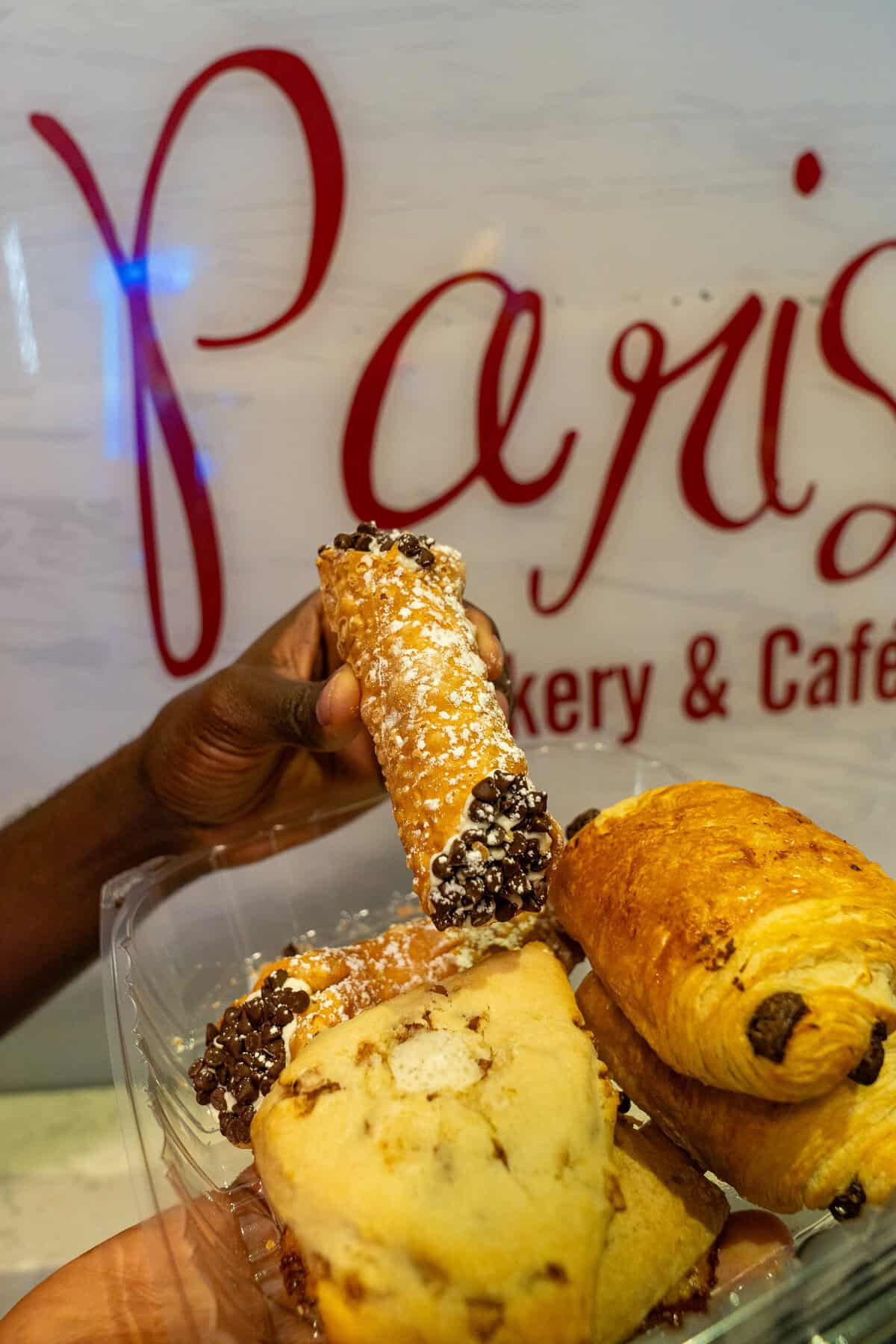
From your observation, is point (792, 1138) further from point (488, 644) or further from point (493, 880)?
point (488, 644)

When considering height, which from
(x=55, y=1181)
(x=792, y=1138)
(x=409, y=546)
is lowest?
(x=55, y=1181)

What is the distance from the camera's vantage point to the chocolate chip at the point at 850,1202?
95cm

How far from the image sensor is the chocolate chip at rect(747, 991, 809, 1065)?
3.06 ft

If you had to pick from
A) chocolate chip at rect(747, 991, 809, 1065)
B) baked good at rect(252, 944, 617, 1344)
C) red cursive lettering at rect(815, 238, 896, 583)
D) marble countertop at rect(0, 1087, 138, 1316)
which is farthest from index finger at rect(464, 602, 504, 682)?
marble countertop at rect(0, 1087, 138, 1316)

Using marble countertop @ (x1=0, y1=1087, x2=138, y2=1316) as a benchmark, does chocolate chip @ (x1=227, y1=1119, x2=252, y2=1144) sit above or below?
above

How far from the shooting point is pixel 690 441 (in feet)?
6.83

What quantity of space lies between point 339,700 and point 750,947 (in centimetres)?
65

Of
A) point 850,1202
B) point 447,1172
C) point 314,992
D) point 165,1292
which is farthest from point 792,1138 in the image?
point 165,1292

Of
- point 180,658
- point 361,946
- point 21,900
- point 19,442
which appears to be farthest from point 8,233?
point 361,946

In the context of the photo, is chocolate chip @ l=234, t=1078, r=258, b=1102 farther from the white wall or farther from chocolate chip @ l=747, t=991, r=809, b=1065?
the white wall

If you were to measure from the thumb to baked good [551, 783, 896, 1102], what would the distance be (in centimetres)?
44

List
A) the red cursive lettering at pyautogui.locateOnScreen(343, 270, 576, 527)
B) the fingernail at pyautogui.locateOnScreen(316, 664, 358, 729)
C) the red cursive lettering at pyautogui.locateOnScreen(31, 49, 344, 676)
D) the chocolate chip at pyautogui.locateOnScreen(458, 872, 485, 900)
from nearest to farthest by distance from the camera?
the chocolate chip at pyautogui.locateOnScreen(458, 872, 485, 900) → the fingernail at pyautogui.locateOnScreen(316, 664, 358, 729) → the red cursive lettering at pyautogui.locateOnScreen(31, 49, 344, 676) → the red cursive lettering at pyautogui.locateOnScreen(343, 270, 576, 527)

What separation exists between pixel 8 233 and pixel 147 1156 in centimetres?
173

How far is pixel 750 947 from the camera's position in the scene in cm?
99
